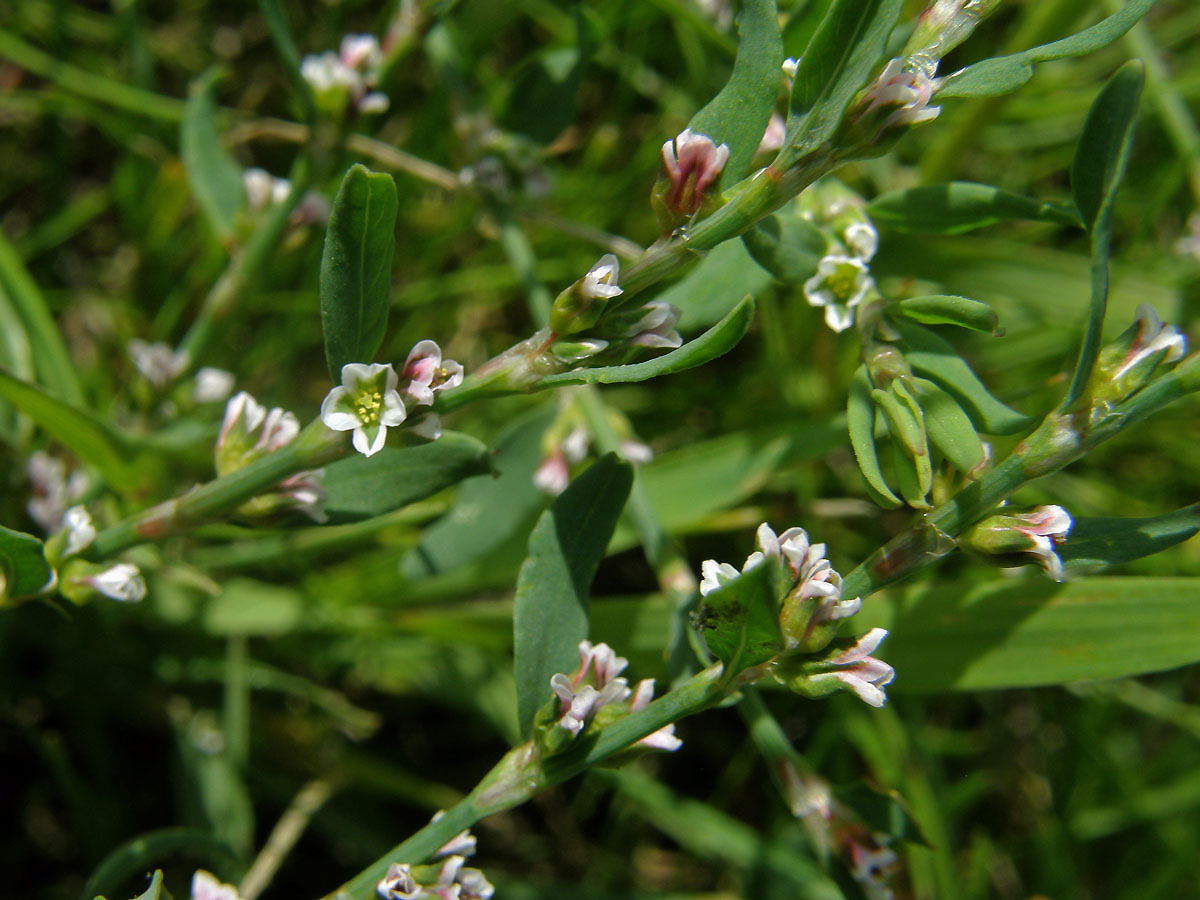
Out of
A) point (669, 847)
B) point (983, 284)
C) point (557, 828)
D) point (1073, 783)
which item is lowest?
point (1073, 783)

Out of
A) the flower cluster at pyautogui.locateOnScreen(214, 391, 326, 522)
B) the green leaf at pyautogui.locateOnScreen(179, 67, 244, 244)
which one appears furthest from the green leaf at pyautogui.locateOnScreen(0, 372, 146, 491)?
the green leaf at pyautogui.locateOnScreen(179, 67, 244, 244)

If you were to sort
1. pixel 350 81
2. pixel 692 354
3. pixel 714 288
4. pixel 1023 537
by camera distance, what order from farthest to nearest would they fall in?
pixel 350 81 < pixel 714 288 < pixel 1023 537 < pixel 692 354

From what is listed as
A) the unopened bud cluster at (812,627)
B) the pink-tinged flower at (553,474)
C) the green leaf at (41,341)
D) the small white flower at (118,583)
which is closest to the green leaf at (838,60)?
the unopened bud cluster at (812,627)

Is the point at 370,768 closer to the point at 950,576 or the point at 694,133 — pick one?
the point at 950,576

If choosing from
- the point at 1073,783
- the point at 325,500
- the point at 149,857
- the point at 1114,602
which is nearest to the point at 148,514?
the point at 325,500

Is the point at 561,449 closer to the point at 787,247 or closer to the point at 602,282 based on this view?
the point at 787,247

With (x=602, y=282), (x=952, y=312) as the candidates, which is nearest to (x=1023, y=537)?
(x=952, y=312)
